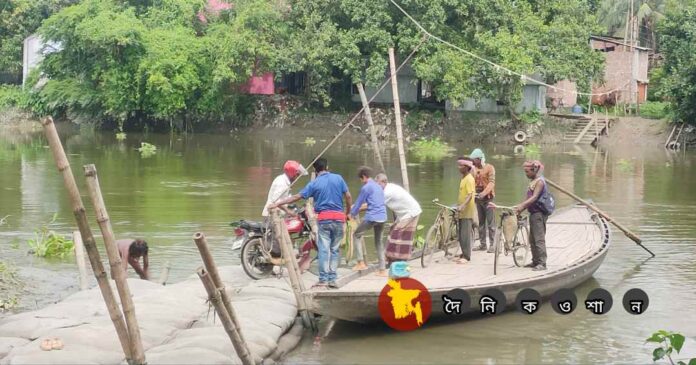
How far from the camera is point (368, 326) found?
977 cm

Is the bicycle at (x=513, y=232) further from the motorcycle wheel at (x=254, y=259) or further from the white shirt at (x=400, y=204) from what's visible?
the motorcycle wheel at (x=254, y=259)

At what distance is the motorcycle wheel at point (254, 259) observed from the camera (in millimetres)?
11180

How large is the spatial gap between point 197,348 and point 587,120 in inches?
1398

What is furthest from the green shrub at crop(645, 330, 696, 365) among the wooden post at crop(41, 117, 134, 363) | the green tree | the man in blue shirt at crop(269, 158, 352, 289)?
the green tree

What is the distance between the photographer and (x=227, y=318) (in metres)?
7.39

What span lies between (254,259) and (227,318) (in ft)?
12.9

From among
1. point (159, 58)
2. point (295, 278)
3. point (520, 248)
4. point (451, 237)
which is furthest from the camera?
point (159, 58)

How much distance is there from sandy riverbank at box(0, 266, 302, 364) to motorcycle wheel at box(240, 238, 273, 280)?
0.79 metres

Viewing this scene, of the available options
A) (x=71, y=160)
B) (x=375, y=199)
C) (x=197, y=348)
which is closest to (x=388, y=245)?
(x=375, y=199)

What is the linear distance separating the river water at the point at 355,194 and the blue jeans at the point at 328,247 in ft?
1.97

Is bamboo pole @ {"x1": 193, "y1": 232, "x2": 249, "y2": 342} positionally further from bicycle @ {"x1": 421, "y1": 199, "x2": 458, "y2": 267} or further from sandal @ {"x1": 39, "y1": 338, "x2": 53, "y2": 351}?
bicycle @ {"x1": 421, "y1": 199, "x2": 458, "y2": 267}

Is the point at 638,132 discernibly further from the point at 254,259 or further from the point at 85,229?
the point at 85,229

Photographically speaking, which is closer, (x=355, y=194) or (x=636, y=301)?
(x=636, y=301)

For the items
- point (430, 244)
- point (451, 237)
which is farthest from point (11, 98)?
point (430, 244)
